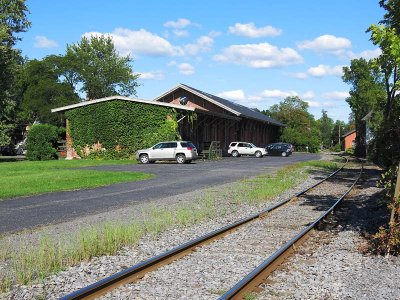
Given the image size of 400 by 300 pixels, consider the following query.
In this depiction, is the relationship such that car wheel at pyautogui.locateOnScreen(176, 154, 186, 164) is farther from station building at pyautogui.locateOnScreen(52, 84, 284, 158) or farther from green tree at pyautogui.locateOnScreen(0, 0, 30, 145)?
green tree at pyautogui.locateOnScreen(0, 0, 30, 145)

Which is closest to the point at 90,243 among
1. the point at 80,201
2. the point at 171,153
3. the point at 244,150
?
the point at 80,201

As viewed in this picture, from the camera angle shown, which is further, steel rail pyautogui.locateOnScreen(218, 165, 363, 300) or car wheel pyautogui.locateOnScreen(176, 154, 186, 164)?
car wheel pyautogui.locateOnScreen(176, 154, 186, 164)

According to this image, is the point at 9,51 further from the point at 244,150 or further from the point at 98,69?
the point at 98,69

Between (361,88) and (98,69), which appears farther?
(98,69)

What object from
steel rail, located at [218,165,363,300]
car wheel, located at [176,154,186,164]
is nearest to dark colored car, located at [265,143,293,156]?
car wheel, located at [176,154,186,164]

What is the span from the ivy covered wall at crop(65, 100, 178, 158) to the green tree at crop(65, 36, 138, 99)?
1929 inches

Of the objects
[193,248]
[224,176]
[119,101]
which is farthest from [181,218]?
[119,101]

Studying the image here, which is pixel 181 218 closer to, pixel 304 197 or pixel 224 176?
pixel 304 197

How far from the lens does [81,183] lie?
739 inches

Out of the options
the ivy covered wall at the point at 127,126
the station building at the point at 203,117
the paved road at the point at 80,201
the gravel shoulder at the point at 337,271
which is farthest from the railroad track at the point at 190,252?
the station building at the point at 203,117

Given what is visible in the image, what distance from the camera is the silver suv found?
32.8 m

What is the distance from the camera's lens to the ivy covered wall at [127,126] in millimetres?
37188

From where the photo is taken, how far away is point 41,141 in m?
36.7

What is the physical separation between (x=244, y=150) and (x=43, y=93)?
43.3 meters
